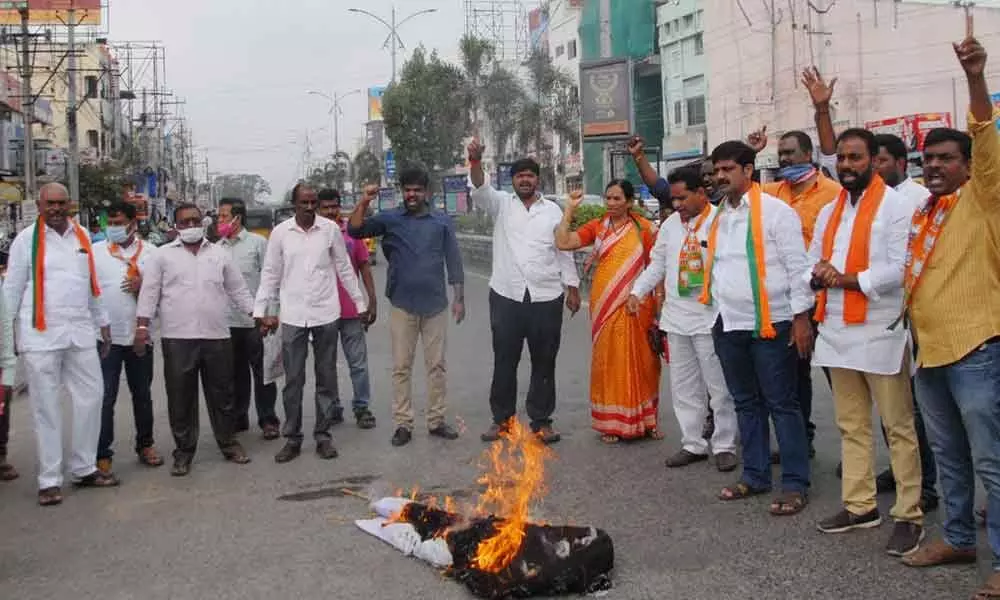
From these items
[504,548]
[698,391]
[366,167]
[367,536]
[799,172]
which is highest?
[366,167]

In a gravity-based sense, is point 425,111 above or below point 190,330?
above

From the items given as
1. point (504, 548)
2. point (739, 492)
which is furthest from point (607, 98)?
point (504, 548)

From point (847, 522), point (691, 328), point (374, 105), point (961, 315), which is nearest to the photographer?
point (961, 315)

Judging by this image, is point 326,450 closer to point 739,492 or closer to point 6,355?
point 6,355

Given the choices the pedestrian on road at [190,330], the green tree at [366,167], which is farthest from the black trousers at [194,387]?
the green tree at [366,167]

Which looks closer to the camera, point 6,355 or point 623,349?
point 6,355

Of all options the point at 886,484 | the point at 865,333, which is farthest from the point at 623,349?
the point at 865,333

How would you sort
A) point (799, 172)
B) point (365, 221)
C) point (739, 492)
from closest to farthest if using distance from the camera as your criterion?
1. point (739, 492)
2. point (799, 172)
3. point (365, 221)

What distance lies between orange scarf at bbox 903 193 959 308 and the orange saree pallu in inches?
113

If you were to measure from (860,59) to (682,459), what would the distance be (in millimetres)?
44048

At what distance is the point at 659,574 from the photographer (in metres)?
4.58

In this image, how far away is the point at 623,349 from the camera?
7227 mm

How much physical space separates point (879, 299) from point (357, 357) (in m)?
4.75

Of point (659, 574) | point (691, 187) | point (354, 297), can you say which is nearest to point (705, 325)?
point (691, 187)
